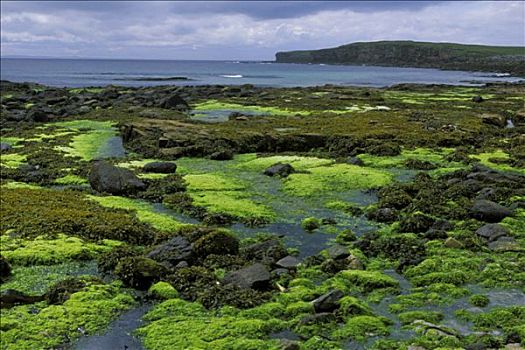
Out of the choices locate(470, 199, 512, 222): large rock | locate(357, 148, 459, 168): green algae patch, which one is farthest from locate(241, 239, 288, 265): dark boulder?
locate(357, 148, 459, 168): green algae patch

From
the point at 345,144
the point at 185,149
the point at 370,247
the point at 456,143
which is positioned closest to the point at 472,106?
the point at 456,143

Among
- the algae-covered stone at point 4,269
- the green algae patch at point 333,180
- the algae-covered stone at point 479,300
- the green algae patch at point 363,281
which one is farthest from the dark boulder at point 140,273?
the green algae patch at point 333,180

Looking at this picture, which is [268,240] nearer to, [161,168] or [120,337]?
[120,337]

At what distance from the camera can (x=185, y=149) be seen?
36.3m

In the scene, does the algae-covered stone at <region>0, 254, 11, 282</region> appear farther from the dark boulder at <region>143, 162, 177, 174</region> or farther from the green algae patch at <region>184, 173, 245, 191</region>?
the dark boulder at <region>143, 162, 177, 174</region>

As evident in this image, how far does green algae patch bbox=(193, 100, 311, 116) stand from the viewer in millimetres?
61625

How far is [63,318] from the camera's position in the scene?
1352 cm

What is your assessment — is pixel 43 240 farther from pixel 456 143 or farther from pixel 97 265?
pixel 456 143

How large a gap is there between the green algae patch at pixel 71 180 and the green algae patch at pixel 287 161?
902cm

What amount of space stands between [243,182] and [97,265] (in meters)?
12.5

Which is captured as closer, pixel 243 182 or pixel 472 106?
pixel 243 182

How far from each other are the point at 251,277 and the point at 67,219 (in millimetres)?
8920

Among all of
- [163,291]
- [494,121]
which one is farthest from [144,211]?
[494,121]

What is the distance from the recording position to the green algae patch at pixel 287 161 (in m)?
32.1
